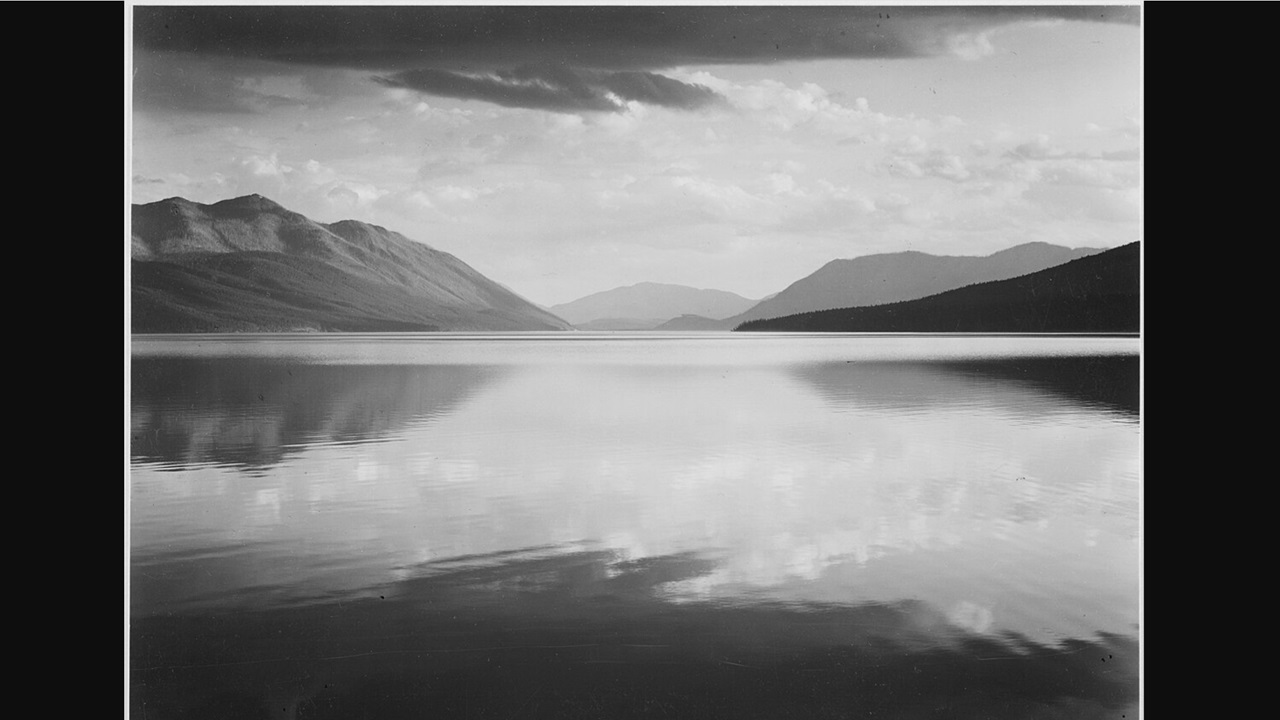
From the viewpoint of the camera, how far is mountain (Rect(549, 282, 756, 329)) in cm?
673

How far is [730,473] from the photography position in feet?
19.6

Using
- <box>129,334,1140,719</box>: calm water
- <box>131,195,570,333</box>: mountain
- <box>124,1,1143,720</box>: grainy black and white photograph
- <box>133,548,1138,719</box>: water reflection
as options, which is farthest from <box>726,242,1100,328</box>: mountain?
<box>133,548,1138,719</box>: water reflection

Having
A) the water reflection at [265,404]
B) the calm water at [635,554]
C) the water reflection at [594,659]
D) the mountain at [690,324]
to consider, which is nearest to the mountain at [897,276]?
the mountain at [690,324]

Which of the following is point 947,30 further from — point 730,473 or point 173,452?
point 173,452

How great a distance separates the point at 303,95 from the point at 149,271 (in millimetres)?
1562

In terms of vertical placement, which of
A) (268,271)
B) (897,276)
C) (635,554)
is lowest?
(635,554)

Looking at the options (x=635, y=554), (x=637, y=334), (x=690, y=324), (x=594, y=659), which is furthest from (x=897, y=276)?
(x=594, y=659)

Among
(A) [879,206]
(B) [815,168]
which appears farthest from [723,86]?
(A) [879,206]

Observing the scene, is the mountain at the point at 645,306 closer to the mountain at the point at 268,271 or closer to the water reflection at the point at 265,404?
the mountain at the point at 268,271

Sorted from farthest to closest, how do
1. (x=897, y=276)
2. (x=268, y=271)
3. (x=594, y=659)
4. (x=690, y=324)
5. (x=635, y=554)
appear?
(x=690, y=324)
(x=268, y=271)
(x=897, y=276)
(x=635, y=554)
(x=594, y=659)

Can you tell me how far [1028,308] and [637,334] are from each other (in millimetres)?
3162

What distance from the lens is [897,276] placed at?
6.45 metres

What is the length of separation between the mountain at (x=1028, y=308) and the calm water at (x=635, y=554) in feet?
0.97

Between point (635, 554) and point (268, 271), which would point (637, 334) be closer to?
point (635, 554)
